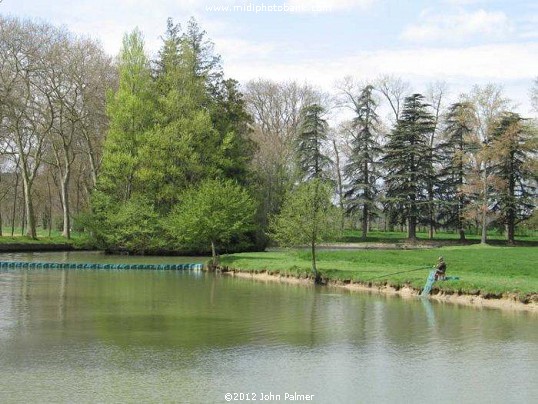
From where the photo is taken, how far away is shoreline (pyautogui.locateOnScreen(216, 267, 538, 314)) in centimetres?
2358

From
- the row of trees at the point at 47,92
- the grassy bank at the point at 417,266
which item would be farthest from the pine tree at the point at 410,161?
the row of trees at the point at 47,92

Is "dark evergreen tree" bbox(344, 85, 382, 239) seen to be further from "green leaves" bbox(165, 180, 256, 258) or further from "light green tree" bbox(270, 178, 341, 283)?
"light green tree" bbox(270, 178, 341, 283)

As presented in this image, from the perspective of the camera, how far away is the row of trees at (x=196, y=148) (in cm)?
5281

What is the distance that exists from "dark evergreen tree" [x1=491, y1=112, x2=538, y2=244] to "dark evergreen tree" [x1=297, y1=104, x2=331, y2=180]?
17.7 metres

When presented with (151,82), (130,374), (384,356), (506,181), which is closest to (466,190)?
(506,181)

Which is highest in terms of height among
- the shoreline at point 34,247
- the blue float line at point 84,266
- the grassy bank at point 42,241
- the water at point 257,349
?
the grassy bank at point 42,241

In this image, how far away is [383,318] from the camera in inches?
830

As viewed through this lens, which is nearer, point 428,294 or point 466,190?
point 428,294

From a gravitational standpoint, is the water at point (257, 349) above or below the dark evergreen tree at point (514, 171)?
below

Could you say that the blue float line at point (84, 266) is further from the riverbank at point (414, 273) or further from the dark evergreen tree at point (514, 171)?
the dark evergreen tree at point (514, 171)

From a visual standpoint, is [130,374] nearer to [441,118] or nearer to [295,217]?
[295,217]

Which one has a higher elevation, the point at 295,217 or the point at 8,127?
the point at 8,127

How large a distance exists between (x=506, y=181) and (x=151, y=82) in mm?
35472

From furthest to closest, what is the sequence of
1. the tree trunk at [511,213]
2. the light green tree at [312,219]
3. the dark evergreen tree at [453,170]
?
1. the dark evergreen tree at [453,170]
2. the tree trunk at [511,213]
3. the light green tree at [312,219]
